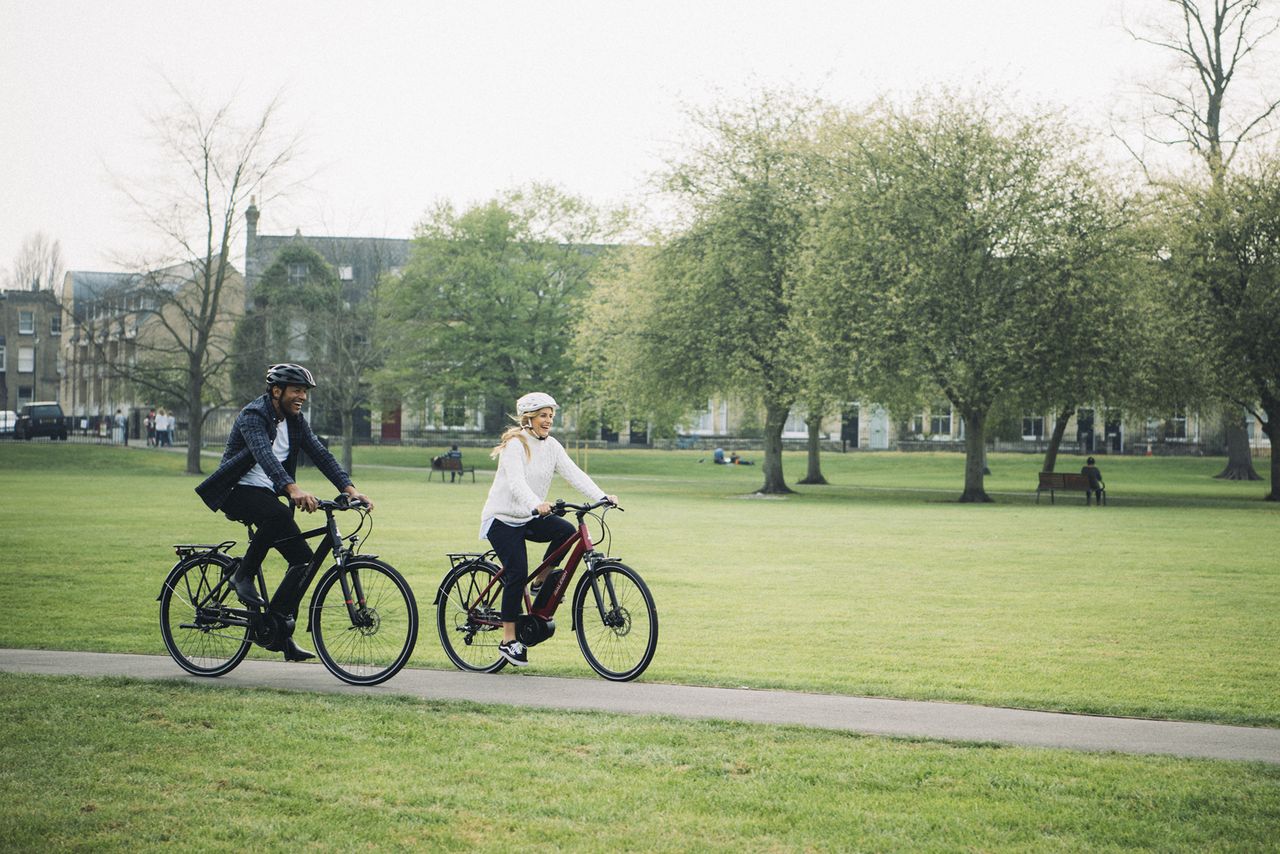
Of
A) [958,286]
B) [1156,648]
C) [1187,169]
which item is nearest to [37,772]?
[1156,648]

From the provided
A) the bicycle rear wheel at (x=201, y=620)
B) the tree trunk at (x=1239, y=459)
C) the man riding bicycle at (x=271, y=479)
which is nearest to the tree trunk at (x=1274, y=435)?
the tree trunk at (x=1239, y=459)

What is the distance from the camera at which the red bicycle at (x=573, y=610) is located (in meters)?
8.60

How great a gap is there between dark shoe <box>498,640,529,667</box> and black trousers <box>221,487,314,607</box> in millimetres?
1507

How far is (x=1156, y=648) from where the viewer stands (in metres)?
10.9

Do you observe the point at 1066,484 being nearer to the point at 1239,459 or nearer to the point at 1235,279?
the point at 1235,279

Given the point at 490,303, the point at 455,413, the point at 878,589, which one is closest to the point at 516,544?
the point at 878,589

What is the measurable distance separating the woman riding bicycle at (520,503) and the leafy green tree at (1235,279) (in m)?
33.7

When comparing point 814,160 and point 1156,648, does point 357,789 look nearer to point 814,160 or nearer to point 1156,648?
point 1156,648

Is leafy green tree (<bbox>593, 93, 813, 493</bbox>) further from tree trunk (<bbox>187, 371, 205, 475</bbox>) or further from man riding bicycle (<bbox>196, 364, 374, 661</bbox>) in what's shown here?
man riding bicycle (<bbox>196, 364, 374, 661</bbox>)

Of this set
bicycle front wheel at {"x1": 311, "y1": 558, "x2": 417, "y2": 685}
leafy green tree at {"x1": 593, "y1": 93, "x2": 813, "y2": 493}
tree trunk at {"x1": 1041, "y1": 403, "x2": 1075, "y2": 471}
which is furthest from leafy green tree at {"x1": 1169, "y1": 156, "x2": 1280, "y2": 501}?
bicycle front wheel at {"x1": 311, "y1": 558, "x2": 417, "y2": 685}

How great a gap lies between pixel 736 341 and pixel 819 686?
33.2 meters

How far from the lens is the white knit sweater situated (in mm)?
8633

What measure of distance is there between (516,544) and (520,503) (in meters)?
0.31

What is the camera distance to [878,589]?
15.2 meters
